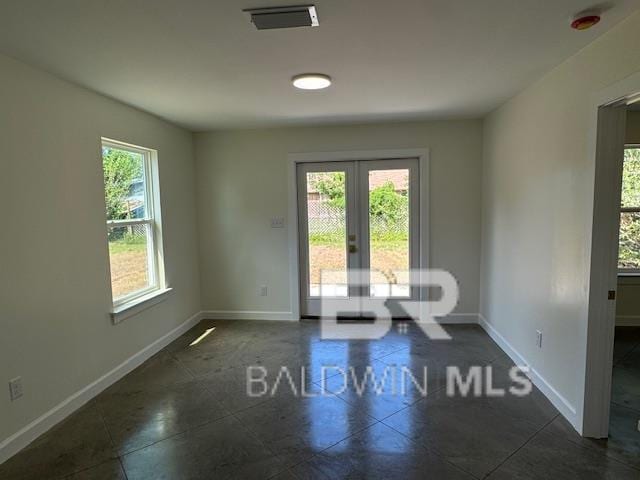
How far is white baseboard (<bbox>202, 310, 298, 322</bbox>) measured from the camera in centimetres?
468

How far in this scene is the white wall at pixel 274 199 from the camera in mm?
4262

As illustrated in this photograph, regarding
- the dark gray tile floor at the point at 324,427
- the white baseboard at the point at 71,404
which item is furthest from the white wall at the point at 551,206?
the white baseboard at the point at 71,404

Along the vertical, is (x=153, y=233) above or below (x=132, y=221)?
below

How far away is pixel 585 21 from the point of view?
183 centimetres

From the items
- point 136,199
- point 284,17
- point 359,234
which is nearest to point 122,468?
point 136,199

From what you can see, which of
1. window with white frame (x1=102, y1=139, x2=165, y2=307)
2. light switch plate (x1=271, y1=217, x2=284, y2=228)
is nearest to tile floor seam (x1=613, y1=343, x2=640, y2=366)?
light switch plate (x1=271, y1=217, x2=284, y2=228)

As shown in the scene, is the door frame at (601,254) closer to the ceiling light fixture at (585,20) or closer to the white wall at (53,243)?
the ceiling light fixture at (585,20)

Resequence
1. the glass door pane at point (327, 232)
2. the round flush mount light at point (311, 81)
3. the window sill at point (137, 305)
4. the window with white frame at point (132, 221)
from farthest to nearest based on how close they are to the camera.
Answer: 1. the glass door pane at point (327, 232)
2. the window with white frame at point (132, 221)
3. the window sill at point (137, 305)
4. the round flush mount light at point (311, 81)

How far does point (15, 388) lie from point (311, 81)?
2.73 m

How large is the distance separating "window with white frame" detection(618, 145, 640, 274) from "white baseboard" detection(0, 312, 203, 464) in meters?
5.06

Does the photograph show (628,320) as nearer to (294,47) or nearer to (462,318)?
(462,318)

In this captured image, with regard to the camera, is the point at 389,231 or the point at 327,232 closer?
the point at 389,231

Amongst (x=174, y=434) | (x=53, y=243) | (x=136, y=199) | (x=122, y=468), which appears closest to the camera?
(x=122, y=468)

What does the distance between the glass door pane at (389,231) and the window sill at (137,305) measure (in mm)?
2359
